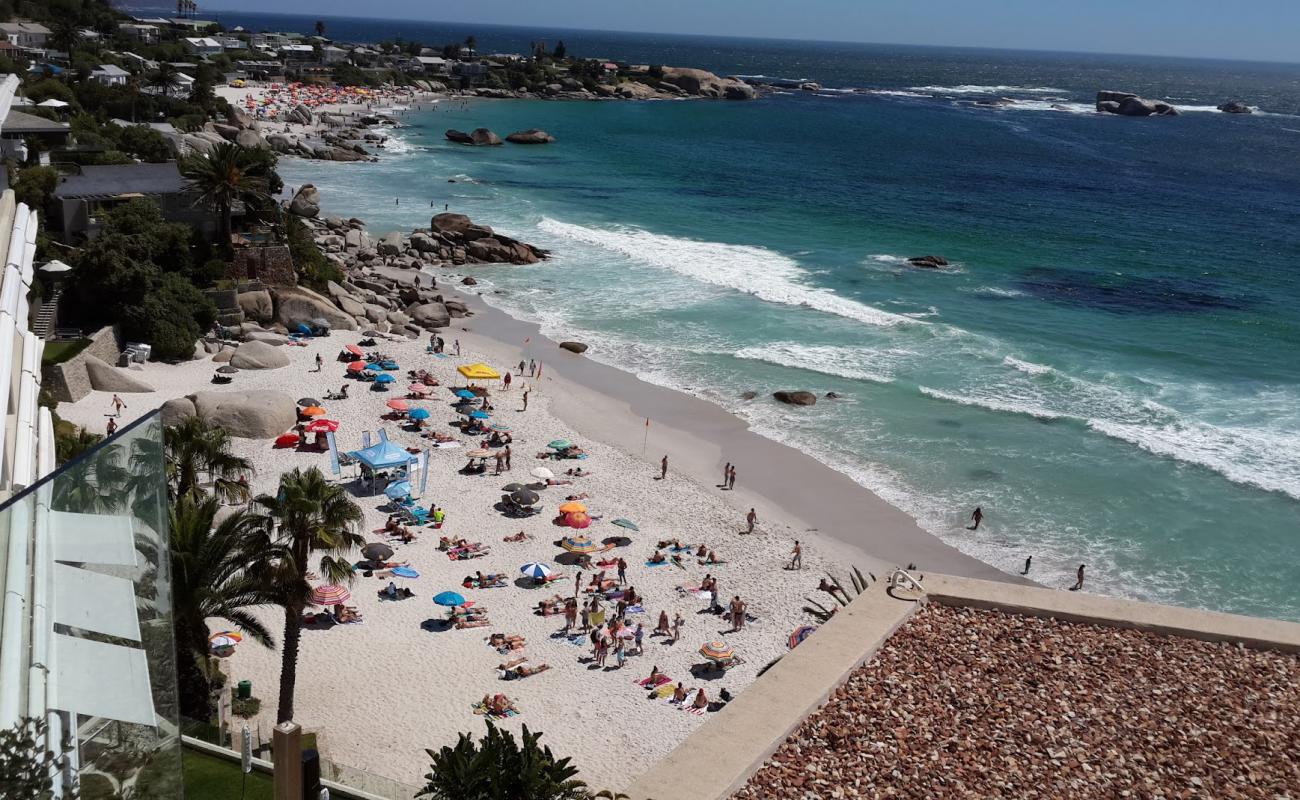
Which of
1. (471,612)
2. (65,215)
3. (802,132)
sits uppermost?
(802,132)

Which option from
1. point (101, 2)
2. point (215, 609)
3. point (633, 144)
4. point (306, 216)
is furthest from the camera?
point (101, 2)

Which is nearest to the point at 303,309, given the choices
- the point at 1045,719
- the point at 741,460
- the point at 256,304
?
the point at 256,304

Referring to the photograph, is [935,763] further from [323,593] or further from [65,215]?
[65,215]

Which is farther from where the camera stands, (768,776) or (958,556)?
(958,556)

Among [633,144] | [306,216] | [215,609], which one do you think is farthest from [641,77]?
[215,609]

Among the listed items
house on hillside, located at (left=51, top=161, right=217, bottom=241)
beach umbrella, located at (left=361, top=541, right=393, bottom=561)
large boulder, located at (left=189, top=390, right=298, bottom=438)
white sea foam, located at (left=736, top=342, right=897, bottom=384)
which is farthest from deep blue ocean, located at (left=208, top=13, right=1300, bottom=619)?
beach umbrella, located at (left=361, top=541, right=393, bottom=561)

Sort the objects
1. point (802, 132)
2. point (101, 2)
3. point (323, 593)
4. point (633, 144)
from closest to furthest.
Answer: point (323, 593)
point (633, 144)
point (802, 132)
point (101, 2)
